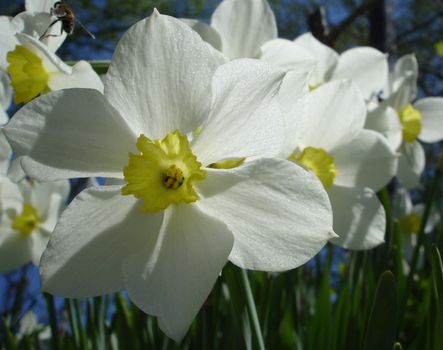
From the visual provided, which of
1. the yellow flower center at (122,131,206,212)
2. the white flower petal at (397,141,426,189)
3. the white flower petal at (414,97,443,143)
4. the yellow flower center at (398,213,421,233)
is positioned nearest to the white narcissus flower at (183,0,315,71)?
the yellow flower center at (122,131,206,212)

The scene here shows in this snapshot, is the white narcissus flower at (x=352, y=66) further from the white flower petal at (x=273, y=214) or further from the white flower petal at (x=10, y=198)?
the white flower petal at (x=10, y=198)

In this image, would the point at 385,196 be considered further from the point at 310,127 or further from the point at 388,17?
the point at 388,17

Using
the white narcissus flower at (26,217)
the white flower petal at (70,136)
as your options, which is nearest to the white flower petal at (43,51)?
the white flower petal at (70,136)

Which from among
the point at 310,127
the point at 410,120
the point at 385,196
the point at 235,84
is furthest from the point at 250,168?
the point at 410,120

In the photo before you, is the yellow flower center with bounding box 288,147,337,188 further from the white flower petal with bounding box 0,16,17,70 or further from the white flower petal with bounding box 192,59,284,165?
the white flower petal with bounding box 0,16,17,70

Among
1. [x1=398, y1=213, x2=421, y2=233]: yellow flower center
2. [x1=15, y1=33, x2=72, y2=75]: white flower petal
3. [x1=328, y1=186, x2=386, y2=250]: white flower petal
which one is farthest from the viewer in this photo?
[x1=398, y1=213, x2=421, y2=233]: yellow flower center

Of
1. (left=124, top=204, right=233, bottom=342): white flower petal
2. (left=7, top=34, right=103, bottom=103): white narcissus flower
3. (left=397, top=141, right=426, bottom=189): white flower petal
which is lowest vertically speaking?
(left=397, top=141, right=426, bottom=189): white flower petal
